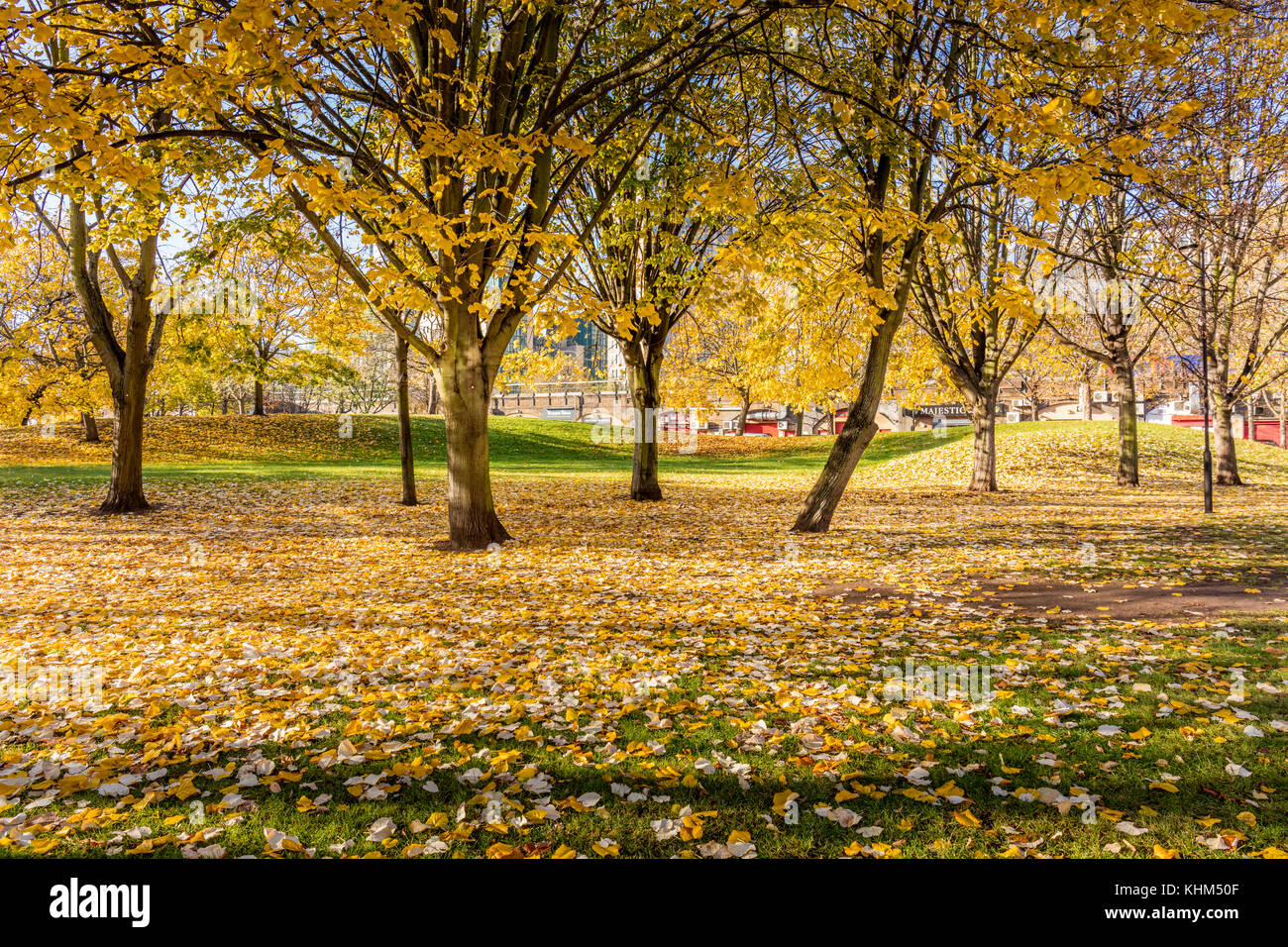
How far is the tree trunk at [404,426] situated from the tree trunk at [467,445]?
4.44 m

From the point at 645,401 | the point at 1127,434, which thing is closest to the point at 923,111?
the point at 645,401

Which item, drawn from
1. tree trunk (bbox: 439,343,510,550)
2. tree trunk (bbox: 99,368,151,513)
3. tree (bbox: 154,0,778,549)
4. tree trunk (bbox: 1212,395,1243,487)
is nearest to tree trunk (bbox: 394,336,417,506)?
tree (bbox: 154,0,778,549)

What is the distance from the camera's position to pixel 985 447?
21328 millimetres

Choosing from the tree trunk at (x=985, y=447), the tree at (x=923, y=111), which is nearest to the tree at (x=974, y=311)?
the tree trunk at (x=985, y=447)

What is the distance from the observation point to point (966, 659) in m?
6.27

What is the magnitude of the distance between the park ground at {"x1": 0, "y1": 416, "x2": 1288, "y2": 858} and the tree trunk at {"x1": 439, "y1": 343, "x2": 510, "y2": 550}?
26.1 inches

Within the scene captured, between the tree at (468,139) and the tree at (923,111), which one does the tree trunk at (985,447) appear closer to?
the tree at (923,111)

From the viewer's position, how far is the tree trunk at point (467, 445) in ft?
37.3

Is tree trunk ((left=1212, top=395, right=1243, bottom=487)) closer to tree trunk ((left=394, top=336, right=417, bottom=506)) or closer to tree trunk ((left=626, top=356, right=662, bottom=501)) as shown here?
tree trunk ((left=626, top=356, right=662, bottom=501))

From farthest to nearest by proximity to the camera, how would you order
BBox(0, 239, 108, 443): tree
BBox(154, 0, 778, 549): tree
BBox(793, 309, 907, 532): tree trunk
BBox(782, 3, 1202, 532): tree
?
BBox(0, 239, 108, 443): tree
BBox(793, 309, 907, 532): tree trunk
BBox(154, 0, 778, 549): tree
BBox(782, 3, 1202, 532): tree

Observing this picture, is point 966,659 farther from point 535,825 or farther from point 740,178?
point 740,178

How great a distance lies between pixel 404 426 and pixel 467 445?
6.58m

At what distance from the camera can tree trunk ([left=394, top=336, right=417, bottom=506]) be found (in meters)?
16.3

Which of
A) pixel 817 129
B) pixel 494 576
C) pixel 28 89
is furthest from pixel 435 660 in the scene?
pixel 817 129
